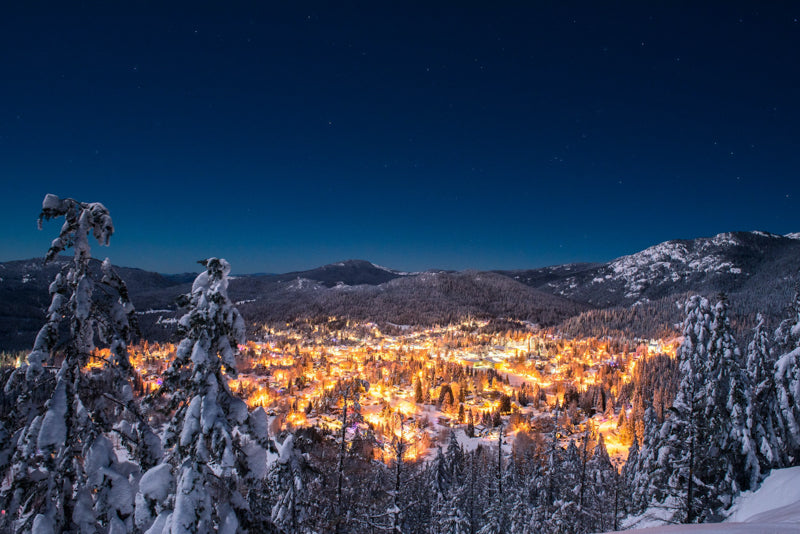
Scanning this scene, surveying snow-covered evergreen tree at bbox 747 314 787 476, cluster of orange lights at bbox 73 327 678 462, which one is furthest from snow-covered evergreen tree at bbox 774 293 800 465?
cluster of orange lights at bbox 73 327 678 462

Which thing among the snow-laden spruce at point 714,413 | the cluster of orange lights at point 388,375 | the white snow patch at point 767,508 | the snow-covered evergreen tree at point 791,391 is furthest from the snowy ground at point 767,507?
the cluster of orange lights at point 388,375

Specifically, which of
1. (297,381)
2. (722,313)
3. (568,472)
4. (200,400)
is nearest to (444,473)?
A: (568,472)

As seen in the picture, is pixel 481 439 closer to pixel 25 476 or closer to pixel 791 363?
pixel 791 363

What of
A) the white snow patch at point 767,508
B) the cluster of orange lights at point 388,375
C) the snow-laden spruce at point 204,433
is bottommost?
the cluster of orange lights at point 388,375

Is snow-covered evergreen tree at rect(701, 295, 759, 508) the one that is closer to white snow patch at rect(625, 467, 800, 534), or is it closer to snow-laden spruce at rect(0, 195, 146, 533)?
white snow patch at rect(625, 467, 800, 534)

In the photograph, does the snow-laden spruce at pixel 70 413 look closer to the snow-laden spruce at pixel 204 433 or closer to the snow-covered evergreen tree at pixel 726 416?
the snow-laden spruce at pixel 204 433

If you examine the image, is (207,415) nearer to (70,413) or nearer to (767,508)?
(70,413)
